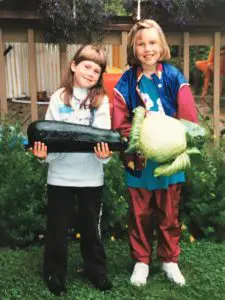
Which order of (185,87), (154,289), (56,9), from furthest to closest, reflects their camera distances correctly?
(56,9)
(154,289)
(185,87)

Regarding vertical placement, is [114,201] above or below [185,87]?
below

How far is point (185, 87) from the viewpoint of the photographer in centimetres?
319

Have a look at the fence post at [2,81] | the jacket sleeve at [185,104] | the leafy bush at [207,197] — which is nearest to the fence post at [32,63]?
the fence post at [2,81]

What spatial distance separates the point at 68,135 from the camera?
9.84 ft

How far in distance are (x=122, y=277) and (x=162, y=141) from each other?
1184mm

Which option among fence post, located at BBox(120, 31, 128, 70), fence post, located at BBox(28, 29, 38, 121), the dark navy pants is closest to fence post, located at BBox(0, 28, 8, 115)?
fence post, located at BBox(28, 29, 38, 121)

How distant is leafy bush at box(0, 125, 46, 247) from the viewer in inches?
157

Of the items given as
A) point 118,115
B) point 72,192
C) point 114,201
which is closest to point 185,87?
point 118,115

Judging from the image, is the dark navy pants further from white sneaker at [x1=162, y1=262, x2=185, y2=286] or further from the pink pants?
white sneaker at [x1=162, y1=262, x2=185, y2=286]

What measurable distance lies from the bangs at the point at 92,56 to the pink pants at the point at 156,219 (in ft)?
2.72

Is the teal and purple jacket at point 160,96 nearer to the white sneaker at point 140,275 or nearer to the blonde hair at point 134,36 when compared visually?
the blonde hair at point 134,36

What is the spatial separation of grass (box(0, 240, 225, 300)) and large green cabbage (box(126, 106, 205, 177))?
0.96m

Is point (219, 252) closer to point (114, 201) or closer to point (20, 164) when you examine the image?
point (114, 201)

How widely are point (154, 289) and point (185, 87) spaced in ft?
4.36
